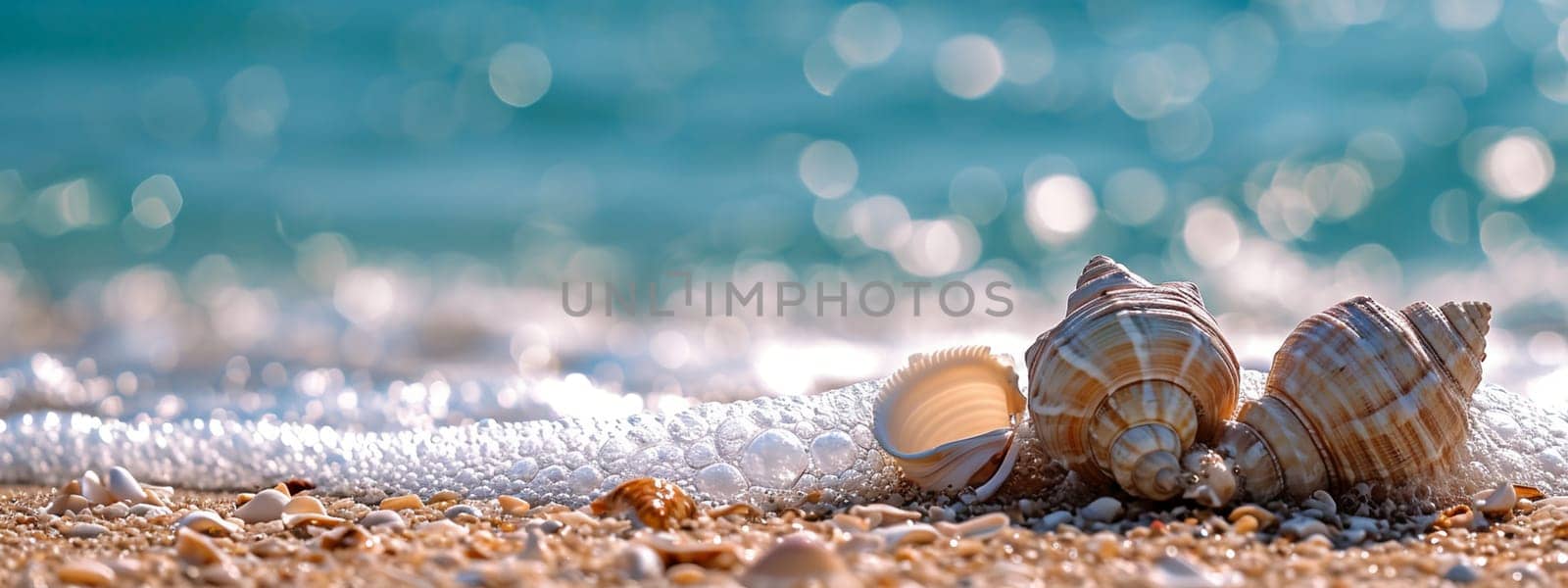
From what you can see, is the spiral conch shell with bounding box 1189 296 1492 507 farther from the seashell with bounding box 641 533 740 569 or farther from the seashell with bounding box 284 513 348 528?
the seashell with bounding box 284 513 348 528

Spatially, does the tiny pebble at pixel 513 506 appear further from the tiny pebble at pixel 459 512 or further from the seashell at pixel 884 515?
the seashell at pixel 884 515

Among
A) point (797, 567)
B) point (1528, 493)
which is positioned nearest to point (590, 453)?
point (797, 567)

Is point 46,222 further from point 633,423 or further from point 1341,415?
point 1341,415

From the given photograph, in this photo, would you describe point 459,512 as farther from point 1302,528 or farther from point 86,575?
point 1302,528

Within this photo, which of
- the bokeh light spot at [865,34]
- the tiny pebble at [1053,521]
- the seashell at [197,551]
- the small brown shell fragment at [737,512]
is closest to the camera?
the seashell at [197,551]

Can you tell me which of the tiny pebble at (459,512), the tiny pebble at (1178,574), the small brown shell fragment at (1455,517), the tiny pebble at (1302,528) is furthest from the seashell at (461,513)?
the small brown shell fragment at (1455,517)

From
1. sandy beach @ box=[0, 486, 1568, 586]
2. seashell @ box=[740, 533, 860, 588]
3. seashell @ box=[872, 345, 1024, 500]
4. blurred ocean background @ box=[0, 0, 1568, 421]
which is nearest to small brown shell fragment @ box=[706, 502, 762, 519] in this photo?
sandy beach @ box=[0, 486, 1568, 586]
